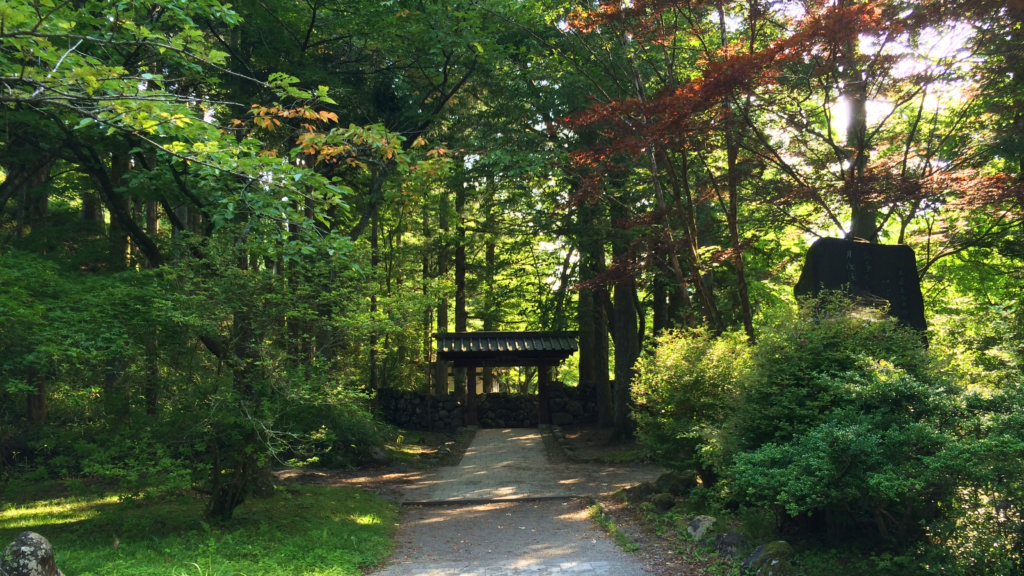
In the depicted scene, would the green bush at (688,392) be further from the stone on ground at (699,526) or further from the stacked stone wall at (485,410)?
the stacked stone wall at (485,410)

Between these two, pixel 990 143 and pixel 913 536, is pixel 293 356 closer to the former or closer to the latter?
pixel 913 536

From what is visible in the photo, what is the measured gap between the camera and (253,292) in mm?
6703

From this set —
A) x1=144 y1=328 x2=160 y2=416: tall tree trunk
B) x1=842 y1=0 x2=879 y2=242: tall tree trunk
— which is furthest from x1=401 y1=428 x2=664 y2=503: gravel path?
x1=842 y1=0 x2=879 y2=242: tall tree trunk

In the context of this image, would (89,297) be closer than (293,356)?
Yes

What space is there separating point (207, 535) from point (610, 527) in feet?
14.1

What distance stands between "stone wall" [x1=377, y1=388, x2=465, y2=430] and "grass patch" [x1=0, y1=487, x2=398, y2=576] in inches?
450

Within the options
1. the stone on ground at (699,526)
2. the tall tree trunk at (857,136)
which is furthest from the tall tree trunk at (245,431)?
the tall tree trunk at (857,136)

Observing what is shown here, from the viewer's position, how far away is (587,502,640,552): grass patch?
6.46 metres

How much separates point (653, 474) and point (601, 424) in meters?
6.61

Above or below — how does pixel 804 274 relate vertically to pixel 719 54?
below

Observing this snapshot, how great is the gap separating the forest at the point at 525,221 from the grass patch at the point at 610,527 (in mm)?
1113

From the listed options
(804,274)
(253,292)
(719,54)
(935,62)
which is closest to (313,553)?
(253,292)

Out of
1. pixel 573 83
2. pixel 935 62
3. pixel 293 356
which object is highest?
pixel 573 83

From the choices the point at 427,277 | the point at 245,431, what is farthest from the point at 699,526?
the point at 427,277
